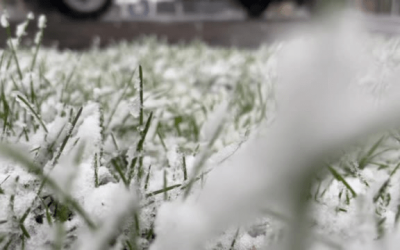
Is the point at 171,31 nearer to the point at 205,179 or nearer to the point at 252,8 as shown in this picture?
the point at 252,8

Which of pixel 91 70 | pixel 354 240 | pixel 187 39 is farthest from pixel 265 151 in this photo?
pixel 187 39

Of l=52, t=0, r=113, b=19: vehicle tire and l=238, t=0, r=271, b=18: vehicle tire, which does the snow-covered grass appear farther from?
l=238, t=0, r=271, b=18: vehicle tire

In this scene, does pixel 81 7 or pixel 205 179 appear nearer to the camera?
pixel 205 179

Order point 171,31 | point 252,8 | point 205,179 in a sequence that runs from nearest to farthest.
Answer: point 205,179 → point 171,31 → point 252,8

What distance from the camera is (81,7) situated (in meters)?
5.49

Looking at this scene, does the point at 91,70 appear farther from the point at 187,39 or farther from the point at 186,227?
the point at 187,39

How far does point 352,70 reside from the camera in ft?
0.71

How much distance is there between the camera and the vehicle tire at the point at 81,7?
5.45m

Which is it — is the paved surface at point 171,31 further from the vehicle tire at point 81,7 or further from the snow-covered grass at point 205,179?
the snow-covered grass at point 205,179

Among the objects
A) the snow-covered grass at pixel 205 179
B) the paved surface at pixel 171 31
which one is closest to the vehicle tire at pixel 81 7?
the paved surface at pixel 171 31

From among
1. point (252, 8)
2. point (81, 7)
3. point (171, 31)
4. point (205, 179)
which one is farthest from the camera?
point (252, 8)

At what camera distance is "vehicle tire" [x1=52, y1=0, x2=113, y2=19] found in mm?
5453

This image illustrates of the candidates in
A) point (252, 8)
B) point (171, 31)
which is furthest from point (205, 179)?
point (252, 8)

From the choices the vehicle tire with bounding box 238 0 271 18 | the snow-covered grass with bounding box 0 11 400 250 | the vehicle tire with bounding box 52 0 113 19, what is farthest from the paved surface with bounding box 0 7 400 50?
the snow-covered grass with bounding box 0 11 400 250
